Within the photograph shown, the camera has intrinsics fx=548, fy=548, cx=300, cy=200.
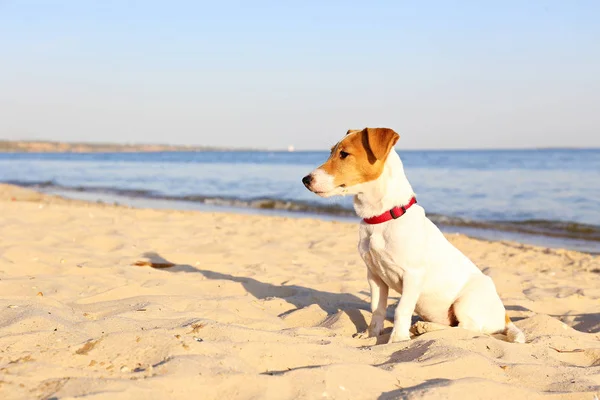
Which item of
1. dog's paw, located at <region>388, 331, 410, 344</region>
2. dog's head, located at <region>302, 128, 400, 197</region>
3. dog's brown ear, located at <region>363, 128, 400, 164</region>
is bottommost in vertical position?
dog's paw, located at <region>388, 331, 410, 344</region>

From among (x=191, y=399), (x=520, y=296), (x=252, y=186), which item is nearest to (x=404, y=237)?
(x=191, y=399)

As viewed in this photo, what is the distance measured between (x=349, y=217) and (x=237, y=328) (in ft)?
36.1

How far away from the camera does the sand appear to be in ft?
8.21

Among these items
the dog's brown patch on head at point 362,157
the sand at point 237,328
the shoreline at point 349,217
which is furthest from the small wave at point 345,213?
the dog's brown patch on head at point 362,157

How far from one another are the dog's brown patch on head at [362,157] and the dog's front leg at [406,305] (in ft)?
2.39

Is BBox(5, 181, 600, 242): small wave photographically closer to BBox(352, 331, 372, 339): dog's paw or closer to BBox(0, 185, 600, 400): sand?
BBox(0, 185, 600, 400): sand

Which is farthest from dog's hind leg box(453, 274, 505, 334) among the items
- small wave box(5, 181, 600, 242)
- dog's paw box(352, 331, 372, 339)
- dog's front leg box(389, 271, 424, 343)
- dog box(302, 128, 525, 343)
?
small wave box(5, 181, 600, 242)

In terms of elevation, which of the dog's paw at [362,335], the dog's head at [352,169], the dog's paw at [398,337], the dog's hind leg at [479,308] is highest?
the dog's head at [352,169]

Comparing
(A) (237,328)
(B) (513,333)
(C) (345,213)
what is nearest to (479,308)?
(B) (513,333)

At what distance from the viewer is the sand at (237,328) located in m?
2.50

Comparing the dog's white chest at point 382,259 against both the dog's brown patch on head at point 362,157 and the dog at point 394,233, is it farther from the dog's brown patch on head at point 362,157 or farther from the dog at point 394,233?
the dog's brown patch on head at point 362,157

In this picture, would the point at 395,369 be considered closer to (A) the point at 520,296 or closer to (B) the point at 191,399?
(B) the point at 191,399

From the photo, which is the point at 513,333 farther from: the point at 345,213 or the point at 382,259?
the point at 345,213

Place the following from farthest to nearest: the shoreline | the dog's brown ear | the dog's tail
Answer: the shoreline
the dog's tail
the dog's brown ear
